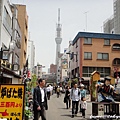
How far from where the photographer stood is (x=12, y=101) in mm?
6602

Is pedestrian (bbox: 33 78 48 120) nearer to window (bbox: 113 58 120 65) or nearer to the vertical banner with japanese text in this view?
the vertical banner with japanese text

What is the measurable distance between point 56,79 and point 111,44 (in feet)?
230

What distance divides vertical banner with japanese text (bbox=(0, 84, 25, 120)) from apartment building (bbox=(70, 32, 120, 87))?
41.7 metres

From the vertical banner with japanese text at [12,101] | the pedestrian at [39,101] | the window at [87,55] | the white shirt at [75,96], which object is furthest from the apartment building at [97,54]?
the vertical banner with japanese text at [12,101]

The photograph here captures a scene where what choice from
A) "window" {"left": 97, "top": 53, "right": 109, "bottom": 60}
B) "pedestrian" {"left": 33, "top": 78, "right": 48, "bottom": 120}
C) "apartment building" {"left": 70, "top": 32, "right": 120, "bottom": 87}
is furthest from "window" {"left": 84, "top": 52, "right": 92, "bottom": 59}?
"pedestrian" {"left": 33, "top": 78, "right": 48, "bottom": 120}

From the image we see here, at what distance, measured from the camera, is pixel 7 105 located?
21.5 ft

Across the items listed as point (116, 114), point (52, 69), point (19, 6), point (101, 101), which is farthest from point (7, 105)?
point (52, 69)

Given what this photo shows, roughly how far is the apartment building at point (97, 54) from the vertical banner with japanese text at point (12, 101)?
4168cm

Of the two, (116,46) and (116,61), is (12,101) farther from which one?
(116,46)

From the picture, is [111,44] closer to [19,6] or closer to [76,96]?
[19,6]

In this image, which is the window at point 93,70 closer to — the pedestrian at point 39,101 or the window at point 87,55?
the window at point 87,55

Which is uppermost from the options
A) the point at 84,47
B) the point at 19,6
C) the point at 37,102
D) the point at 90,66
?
the point at 19,6

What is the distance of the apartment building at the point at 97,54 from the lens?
48250 millimetres

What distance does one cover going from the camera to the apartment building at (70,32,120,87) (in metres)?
48.2
